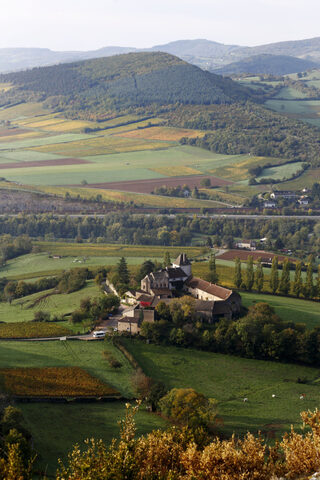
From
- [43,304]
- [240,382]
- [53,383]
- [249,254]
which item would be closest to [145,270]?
[43,304]

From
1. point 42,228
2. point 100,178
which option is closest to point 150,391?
point 42,228

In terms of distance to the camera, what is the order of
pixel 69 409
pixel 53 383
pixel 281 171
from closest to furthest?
1. pixel 69 409
2. pixel 53 383
3. pixel 281 171

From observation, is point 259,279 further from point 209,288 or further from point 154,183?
point 154,183

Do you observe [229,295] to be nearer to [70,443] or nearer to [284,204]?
[70,443]

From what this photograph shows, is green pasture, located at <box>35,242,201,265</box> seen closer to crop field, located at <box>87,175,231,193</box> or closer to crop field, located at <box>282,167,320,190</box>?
crop field, located at <box>87,175,231,193</box>

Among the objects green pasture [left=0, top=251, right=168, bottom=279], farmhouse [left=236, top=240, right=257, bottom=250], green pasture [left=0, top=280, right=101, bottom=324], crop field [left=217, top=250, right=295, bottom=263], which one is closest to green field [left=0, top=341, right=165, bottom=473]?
green pasture [left=0, top=280, right=101, bottom=324]

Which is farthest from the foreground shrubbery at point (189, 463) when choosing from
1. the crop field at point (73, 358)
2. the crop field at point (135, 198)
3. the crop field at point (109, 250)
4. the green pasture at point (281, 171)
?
the green pasture at point (281, 171)
